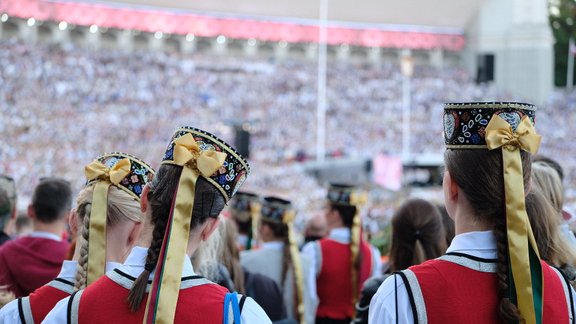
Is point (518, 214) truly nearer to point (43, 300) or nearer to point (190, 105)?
point (43, 300)

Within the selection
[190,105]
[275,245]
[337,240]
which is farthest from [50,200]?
[190,105]

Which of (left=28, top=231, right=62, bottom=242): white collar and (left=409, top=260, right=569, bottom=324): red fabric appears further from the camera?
(left=28, top=231, right=62, bottom=242): white collar

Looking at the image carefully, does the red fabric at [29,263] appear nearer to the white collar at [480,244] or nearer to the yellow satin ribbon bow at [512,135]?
the white collar at [480,244]

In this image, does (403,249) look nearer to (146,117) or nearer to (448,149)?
(448,149)

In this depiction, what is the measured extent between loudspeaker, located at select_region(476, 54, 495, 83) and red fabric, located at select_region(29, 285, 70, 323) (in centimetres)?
4174

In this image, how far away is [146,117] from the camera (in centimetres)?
2869

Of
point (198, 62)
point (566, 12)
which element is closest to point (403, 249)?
point (198, 62)

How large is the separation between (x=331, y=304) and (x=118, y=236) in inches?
103

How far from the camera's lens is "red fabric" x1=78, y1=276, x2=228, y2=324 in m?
1.83

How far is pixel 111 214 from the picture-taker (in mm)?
2338

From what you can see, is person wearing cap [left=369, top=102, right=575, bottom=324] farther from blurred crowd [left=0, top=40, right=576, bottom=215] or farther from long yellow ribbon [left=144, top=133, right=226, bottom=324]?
blurred crowd [left=0, top=40, right=576, bottom=215]

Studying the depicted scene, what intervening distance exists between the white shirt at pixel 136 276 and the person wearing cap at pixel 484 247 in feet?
0.91

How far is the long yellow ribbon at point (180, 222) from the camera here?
1.79 meters

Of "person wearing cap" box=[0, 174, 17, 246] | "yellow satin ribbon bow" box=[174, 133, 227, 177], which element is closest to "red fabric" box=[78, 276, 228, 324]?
"yellow satin ribbon bow" box=[174, 133, 227, 177]
